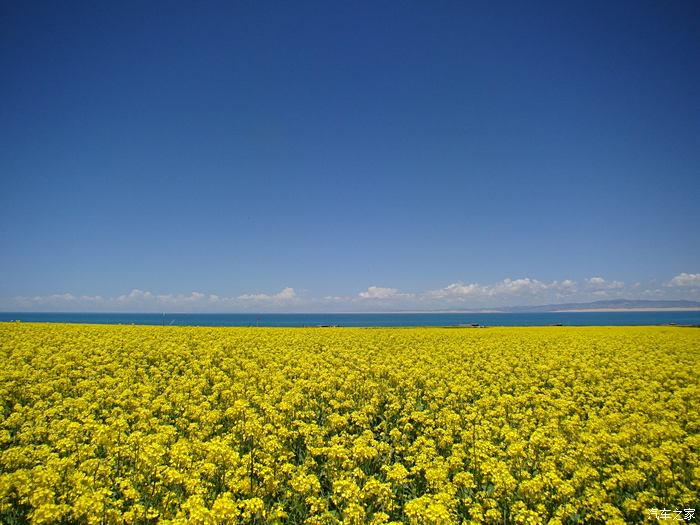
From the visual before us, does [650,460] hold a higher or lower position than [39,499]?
lower

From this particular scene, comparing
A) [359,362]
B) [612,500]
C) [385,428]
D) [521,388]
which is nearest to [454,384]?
[521,388]

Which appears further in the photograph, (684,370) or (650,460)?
(684,370)

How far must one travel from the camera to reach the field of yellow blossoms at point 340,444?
5.65 metres

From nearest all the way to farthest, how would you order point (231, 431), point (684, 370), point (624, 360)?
point (231, 431) → point (684, 370) → point (624, 360)

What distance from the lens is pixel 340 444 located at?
8102mm

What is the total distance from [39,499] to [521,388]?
13.2 metres

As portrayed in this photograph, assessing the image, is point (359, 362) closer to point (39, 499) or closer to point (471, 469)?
point (471, 469)

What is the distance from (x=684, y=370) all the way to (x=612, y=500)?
39.2 feet

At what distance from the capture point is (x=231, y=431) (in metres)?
8.51

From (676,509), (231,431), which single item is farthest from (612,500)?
(231,431)

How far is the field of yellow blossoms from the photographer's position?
5652 millimetres

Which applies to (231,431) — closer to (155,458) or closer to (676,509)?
(155,458)

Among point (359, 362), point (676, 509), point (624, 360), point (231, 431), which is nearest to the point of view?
point (676, 509)

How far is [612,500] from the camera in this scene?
6258mm
